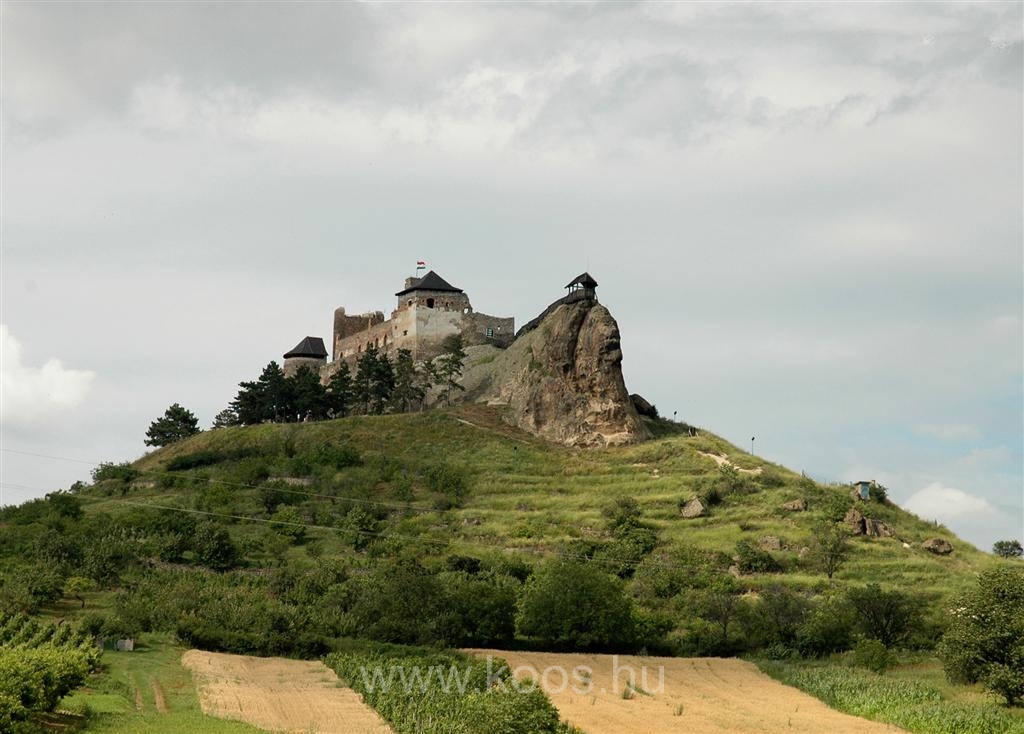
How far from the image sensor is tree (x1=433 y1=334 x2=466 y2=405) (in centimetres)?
11206

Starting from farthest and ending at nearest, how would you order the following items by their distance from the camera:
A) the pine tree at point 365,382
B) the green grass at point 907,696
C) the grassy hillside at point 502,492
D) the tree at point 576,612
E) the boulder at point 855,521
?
1. the pine tree at point 365,382
2. the boulder at point 855,521
3. the grassy hillside at point 502,492
4. the tree at point 576,612
5. the green grass at point 907,696

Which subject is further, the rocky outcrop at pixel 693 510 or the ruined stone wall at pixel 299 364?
the ruined stone wall at pixel 299 364

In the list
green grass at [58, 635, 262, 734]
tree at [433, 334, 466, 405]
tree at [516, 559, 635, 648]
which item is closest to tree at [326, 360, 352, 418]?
tree at [433, 334, 466, 405]

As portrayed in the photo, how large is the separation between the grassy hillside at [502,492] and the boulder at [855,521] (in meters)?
0.65

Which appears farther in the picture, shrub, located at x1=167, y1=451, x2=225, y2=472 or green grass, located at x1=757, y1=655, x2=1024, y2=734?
shrub, located at x1=167, y1=451, x2=225, y2=472

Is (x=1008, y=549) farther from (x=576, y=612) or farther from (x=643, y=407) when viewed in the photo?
(x=576, y=612)

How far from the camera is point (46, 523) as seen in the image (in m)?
81.6

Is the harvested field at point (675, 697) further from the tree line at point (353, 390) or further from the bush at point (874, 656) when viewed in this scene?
the tree line at point (353, 390)

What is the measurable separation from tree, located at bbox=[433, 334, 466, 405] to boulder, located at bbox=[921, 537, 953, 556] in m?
46.2

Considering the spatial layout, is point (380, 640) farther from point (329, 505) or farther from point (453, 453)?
point (453, 453)

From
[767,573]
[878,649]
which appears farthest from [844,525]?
[878,649]

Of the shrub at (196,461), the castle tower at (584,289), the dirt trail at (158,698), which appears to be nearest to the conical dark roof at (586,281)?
the castle tower at (584,289)

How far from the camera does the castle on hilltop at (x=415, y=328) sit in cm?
11931

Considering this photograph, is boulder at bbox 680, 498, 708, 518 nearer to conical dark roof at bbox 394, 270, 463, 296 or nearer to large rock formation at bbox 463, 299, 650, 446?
large rock formation at bbox 463, 299, 650, 446
